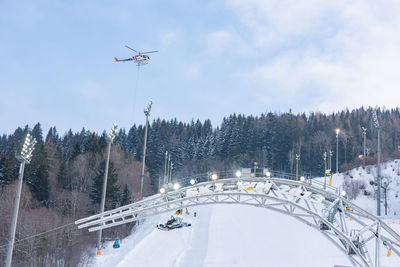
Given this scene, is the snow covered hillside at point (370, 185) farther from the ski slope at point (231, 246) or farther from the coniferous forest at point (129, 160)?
the ski slope at point (231, 246)

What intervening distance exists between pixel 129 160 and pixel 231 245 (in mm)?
52849

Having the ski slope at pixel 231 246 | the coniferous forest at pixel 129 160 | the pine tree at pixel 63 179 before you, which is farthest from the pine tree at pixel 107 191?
the ski slope at pixel 231 246

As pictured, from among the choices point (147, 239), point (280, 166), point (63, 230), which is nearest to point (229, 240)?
point (147, 239)

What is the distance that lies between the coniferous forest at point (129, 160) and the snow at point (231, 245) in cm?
567

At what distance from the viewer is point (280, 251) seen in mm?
26625

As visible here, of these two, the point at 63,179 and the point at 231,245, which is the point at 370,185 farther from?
the point at 63,179

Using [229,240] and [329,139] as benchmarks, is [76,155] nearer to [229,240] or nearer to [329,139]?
[229,240]

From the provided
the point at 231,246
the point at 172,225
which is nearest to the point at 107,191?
the point at 172,225

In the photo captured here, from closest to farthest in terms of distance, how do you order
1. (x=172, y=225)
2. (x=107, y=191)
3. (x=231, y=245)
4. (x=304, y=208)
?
(x=304, y=208), (x=231, y=245), (x=172, y=225), (x=107, y=191)

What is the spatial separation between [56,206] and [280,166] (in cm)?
8015

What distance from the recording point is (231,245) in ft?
92.5

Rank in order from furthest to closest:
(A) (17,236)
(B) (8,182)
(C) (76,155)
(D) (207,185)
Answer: (C) (76,155) < (B) (8,182) < (A) (17,236) < (D) (207,185)

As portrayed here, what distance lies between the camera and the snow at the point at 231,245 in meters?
24.1

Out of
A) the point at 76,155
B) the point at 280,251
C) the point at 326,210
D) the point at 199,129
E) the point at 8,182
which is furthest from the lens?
the point at 199,129
